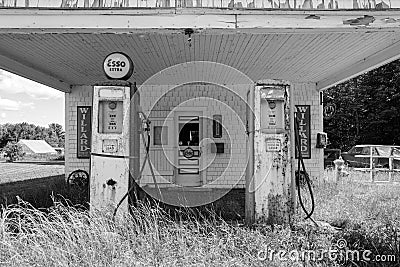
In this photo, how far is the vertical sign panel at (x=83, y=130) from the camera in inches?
456

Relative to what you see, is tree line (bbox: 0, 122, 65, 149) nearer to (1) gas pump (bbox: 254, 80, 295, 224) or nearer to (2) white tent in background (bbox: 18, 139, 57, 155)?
(2) white tent in background (bbox: 18, 139, 57, 155)

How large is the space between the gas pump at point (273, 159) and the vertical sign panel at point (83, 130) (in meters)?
6.88

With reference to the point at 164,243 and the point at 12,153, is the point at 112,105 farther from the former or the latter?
the point at 12,153

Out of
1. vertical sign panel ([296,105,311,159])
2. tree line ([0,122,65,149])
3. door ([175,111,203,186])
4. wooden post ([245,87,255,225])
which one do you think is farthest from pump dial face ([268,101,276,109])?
tree line ([0,122,65,149])

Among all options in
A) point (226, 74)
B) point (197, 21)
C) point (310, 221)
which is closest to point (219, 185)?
point (226, 74)

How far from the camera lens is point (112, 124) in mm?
5801

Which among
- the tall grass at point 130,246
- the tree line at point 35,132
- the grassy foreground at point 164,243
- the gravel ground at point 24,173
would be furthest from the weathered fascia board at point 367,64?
the tree line at point 35,132

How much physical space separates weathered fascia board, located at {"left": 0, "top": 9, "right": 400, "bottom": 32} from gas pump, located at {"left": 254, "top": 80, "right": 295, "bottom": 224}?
35.6 inches

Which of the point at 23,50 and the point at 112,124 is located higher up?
the point at 23,50

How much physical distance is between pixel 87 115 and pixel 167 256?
7.93 metres

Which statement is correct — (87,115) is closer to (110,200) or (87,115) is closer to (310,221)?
(110,200)

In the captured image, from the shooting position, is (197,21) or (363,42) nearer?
(197,21)

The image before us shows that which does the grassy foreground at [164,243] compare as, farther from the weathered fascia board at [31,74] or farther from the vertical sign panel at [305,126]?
the vertical sign panel at [305,126]

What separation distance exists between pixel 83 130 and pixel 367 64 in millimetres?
7196
